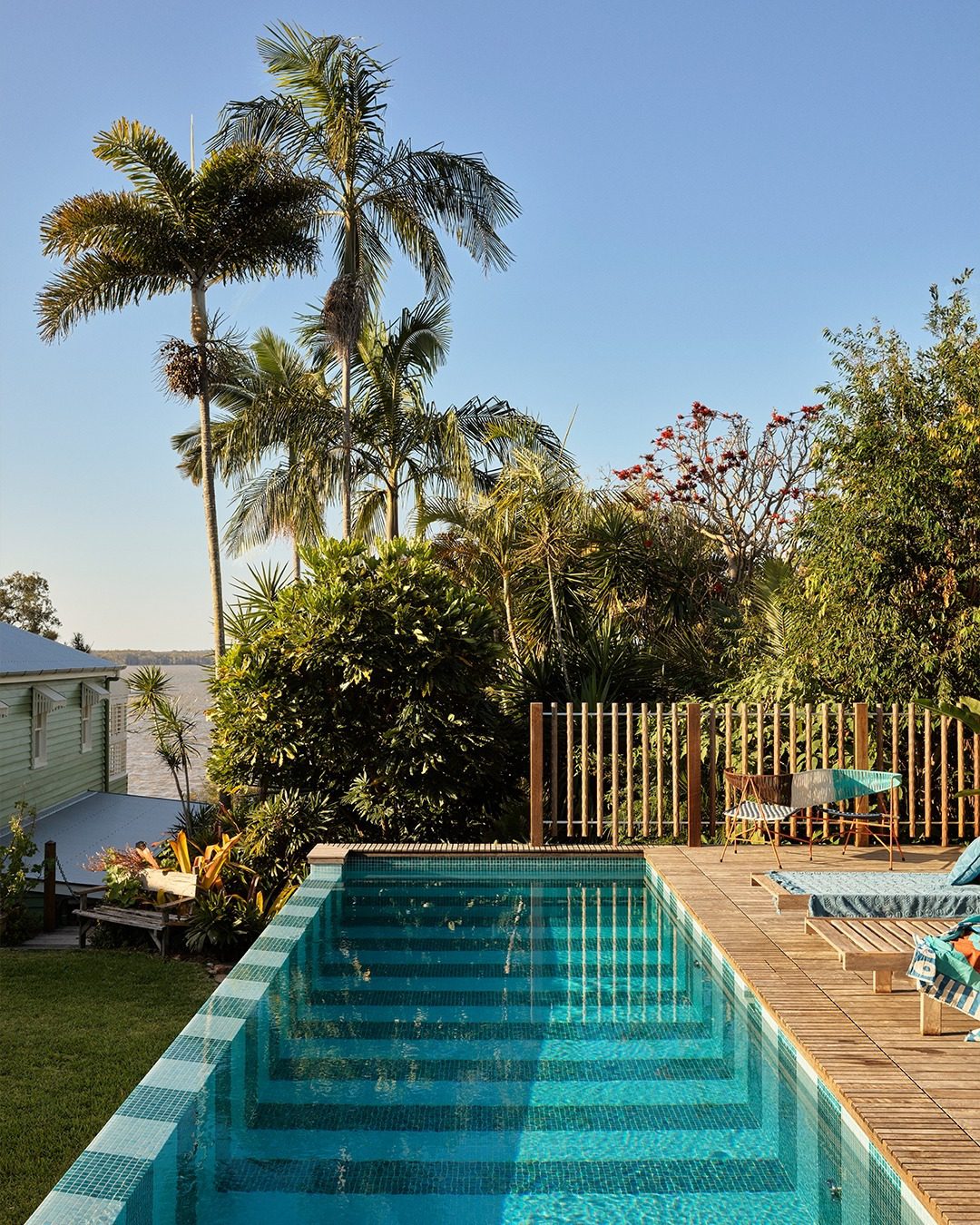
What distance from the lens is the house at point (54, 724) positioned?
16.2 m

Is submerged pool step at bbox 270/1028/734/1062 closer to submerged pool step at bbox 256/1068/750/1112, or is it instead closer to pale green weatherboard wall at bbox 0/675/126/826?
submerged pool step at bbox 256/1068/750/1112

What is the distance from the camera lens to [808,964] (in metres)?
5.56

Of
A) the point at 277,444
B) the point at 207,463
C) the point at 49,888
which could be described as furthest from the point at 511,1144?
the point at 277,444

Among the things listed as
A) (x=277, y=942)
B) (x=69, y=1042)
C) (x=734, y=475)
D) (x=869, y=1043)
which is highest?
(x=734, y=475)

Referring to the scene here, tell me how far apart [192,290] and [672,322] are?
457 inches

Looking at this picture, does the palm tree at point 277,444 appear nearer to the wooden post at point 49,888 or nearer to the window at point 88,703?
the window at point 88,703

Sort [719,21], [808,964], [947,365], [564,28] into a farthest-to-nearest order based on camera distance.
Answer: [564,28] < [719,21] < [947,365] < [808,964]

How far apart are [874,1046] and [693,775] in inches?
214

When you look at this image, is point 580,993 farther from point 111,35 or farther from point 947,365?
point 111,35

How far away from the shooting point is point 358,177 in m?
17.1

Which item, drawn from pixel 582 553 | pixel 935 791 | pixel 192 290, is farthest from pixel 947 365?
pixel 192 290

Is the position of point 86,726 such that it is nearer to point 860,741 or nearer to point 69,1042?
point 69,1042

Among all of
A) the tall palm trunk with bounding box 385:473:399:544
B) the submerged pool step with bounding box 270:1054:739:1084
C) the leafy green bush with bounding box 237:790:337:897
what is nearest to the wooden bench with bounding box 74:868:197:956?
the leafy green bush with bounding box 237:790:337:897

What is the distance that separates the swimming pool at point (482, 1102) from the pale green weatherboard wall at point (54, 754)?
11.1 meters
